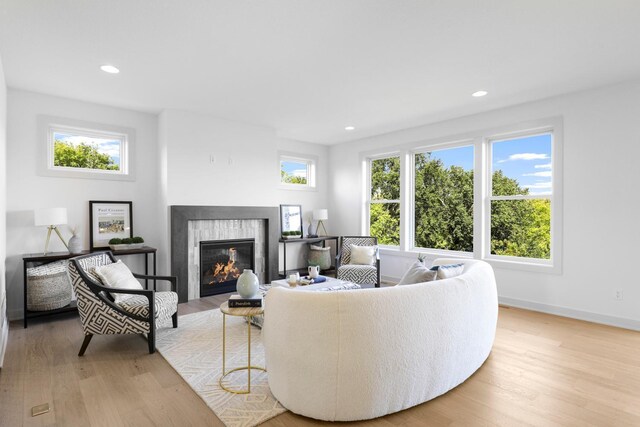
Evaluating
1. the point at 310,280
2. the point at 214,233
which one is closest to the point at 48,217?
the point at 214,233

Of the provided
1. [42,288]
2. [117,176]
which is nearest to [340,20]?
[117,176]

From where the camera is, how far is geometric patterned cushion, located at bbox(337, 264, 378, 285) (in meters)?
5.12

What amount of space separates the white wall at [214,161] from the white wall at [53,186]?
30 centimetres

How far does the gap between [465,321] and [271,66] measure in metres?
2.75

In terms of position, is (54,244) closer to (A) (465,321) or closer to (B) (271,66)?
(B) (271,66)

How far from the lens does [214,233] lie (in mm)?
5078

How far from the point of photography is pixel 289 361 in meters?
2.04

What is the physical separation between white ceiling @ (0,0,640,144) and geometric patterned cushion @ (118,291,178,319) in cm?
222

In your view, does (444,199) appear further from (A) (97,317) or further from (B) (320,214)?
(A) (97,317)

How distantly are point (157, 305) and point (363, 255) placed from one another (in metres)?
3.11

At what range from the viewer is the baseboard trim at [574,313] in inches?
145

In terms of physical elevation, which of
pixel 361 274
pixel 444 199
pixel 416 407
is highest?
pixel 444 199

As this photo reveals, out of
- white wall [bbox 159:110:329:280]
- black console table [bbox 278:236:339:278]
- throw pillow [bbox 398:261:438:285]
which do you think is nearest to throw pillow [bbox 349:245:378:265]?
black console table [bbox 278:236:339:278]

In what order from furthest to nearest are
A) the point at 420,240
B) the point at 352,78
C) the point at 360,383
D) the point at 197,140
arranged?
the point at 420,240 < the point at 197,140 < the point at 352,78 < the point at 360,383
